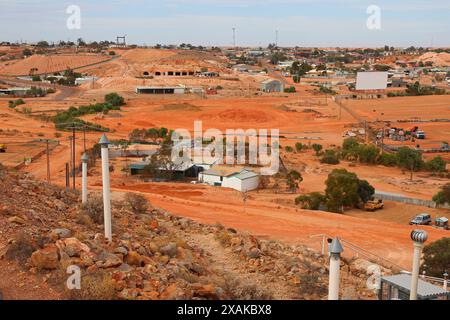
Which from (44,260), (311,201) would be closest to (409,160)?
(311,201)

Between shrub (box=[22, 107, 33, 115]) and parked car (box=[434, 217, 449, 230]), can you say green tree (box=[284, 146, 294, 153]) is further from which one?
shrub (box=[22, 107, 33, 115])

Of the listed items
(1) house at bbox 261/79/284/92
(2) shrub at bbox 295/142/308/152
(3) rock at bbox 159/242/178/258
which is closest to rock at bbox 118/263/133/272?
(3) rock at bbox 159/242/178/258

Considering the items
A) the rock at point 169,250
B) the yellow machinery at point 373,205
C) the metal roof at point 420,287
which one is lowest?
the yellow machinery at point 373,205

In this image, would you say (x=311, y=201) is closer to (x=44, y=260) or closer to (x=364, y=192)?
(x=364, y=192)

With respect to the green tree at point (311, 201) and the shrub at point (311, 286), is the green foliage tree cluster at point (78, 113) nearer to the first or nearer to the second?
the green tree at point (311, 201)

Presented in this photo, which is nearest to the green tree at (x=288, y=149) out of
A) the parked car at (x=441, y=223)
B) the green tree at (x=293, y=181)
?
the green tree at (x=293, y=181)
